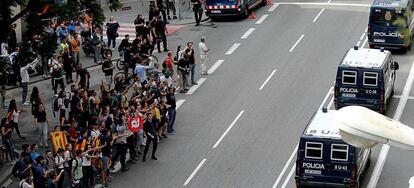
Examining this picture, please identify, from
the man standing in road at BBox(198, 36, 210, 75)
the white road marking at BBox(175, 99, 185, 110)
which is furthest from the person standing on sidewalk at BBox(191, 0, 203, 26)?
the white road marking at BBox(175, 99, 185, 110)

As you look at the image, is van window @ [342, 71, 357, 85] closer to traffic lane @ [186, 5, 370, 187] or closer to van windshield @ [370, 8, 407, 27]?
A: traffic lane @ [186, 5, 370, 187]

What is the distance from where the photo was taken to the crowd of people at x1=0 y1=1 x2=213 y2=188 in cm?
2033

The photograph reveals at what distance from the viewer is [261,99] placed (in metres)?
29.4

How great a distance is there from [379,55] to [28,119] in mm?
12713

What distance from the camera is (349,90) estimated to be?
2630 cm

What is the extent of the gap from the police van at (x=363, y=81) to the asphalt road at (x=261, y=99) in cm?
132

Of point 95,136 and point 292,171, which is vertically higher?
point 95,136

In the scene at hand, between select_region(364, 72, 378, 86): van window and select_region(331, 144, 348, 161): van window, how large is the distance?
23.3 feet

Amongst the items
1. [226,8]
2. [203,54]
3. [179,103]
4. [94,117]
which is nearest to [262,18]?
[226,8]

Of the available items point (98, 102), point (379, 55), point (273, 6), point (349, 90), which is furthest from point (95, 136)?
point (273, 6)

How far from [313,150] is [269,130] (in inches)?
255

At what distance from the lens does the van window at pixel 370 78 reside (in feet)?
85.0

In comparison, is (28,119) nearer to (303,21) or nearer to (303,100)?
(303,100)

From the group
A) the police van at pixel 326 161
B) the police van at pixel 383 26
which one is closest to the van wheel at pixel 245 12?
the police van at pixel 383 26
